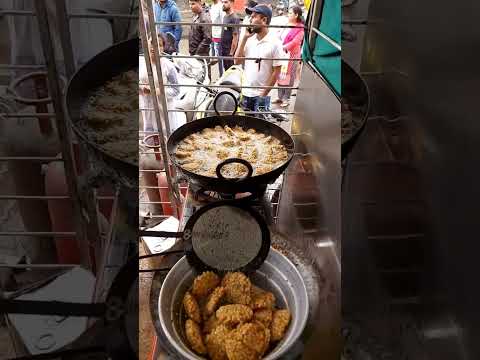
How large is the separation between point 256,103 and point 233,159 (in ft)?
0.58

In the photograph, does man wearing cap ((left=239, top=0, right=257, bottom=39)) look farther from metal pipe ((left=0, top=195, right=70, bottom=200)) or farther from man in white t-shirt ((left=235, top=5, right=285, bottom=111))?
metal pipe ((left=0, top=195, right=70, bottom=200))

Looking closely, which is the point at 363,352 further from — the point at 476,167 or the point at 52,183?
the point at 52,183

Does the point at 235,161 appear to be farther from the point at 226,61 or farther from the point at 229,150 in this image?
the point at 226,61

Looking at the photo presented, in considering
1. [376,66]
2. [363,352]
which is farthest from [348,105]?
[363,352]

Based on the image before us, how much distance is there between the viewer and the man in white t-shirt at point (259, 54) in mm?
693

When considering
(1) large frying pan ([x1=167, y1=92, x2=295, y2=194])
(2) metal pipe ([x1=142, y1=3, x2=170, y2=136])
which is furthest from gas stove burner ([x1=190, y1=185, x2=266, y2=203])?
(2) metal pipe ([x1=142, y1=3, x2=170, y2=136])

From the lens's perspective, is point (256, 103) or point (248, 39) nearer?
point (248, 39)

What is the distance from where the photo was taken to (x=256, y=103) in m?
0.81

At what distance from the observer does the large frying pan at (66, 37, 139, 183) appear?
0.33 metres

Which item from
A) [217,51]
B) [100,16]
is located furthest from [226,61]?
[100,16]

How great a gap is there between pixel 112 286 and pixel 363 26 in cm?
33

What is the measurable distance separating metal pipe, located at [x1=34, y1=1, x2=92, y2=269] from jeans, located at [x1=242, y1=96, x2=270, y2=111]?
0.47 meters

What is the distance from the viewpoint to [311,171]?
0.63 metres

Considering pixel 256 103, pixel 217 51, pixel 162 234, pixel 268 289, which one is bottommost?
pixel 268 289
